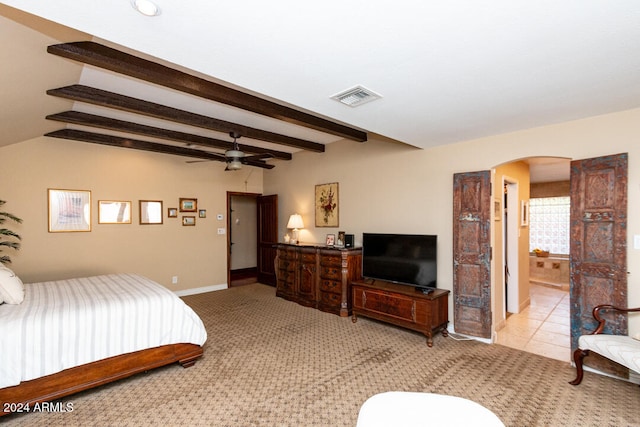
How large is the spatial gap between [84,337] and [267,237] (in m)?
4.57

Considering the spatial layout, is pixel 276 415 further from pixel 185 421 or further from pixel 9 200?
pixel 9 200

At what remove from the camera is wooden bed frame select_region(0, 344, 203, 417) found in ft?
7.54

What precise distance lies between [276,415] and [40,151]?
4980 mm

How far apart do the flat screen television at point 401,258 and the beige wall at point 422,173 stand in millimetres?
295

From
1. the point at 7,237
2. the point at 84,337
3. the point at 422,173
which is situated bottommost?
the point at 84,337

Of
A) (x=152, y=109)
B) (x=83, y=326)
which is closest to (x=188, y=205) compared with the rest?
(x=152, y=109)

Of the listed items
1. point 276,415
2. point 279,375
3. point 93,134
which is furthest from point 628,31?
point 93,134

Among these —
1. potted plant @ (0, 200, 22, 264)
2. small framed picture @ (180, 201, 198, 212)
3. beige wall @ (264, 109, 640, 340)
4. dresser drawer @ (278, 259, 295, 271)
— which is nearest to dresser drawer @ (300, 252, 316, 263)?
dresser drawer @ (278, 259, 295, 271)

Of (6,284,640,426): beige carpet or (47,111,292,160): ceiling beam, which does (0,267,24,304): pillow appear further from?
(47,111,292,160): ceiling beam

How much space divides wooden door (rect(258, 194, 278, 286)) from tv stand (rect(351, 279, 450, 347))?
2786 millimetres

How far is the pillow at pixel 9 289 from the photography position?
8.75 feet

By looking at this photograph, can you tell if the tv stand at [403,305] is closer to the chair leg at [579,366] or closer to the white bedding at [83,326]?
the chair leg at [579,366]

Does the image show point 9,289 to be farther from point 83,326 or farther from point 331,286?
point 331,286

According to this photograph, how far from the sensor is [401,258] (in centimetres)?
421
